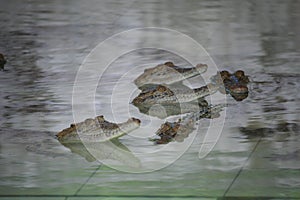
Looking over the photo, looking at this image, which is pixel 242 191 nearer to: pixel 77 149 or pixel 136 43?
pixel 77 149

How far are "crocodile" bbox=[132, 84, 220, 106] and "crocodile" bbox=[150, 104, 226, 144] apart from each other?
33 centimetres

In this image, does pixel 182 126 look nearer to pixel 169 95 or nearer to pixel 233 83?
pixel 169 95

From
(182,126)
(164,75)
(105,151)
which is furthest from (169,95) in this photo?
(105,151)

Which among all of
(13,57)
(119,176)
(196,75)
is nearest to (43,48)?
(13,57)

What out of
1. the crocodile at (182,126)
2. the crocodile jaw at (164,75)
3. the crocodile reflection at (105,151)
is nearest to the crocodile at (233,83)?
the crocodile jaw at (164,75)

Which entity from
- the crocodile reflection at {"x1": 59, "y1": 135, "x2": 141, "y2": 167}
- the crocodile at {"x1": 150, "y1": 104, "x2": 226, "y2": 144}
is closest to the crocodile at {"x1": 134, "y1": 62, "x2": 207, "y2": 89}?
the crocodile at {"x1": 150, "y1": 104, "x2": 226, "y2": 144}

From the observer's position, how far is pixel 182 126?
7426 millimetres

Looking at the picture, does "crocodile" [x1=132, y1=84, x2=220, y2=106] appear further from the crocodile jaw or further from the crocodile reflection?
the crocodile reflection

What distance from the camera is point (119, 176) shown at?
21.1 ft

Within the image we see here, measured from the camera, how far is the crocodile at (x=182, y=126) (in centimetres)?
720

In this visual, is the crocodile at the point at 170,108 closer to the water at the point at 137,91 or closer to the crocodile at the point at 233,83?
the water at the point at 137,91

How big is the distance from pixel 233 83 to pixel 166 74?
637 mm

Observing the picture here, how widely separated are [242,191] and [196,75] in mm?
2766

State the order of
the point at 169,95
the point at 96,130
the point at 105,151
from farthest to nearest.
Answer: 1. the point at 169,95
2. the point at 96,130
3. the point at 105,151
